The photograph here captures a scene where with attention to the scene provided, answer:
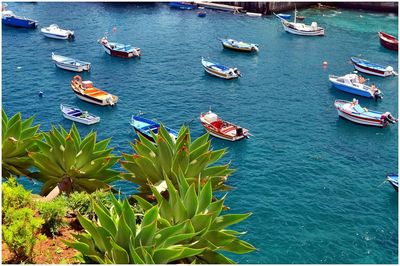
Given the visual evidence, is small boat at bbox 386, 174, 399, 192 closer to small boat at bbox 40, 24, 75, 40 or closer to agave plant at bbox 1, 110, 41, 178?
agave plant at bbox 1, 110, 41, 178

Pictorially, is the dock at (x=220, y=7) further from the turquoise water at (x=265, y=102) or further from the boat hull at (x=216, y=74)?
the boat hull at (x=216, y=74)

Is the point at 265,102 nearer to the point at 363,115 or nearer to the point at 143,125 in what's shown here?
the point at 363,115

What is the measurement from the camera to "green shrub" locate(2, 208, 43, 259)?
12.1 metres

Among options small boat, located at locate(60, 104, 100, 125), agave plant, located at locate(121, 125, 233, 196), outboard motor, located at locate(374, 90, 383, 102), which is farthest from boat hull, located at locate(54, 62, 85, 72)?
agave plant, located at locate(121, 125, 233, 196)

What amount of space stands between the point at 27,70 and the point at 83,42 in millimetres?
16192

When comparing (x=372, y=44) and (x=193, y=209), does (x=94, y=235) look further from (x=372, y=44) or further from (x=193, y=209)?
(x=372, y=44)

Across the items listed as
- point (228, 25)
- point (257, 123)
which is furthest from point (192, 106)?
point (228, 25)

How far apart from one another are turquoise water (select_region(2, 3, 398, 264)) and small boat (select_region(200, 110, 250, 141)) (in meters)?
0.96

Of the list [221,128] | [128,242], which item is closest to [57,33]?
[221,128]

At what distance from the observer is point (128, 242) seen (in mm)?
11062

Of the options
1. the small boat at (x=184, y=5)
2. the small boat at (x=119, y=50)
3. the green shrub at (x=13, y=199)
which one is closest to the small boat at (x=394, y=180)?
the green shrub at (x=13, y=199)

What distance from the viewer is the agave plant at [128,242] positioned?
10633 millimetres

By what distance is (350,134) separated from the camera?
56719mm

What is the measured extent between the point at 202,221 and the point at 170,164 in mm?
3593
